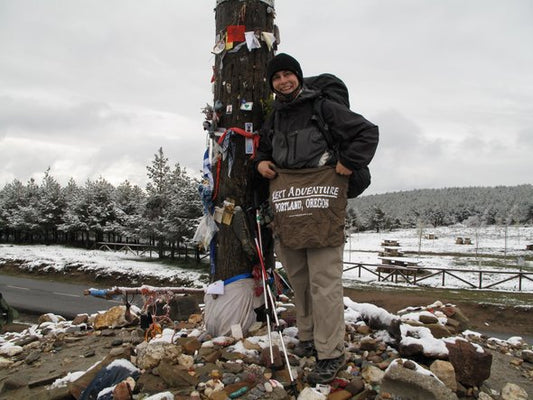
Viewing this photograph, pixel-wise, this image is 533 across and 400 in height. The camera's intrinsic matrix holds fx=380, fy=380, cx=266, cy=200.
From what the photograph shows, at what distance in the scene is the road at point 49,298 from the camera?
15016mm

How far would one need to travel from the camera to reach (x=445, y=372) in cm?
276

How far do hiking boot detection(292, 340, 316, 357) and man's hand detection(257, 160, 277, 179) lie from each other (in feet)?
4.82

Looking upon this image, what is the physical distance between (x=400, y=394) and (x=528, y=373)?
171cm

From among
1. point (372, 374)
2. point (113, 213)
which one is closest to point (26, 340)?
point (372, 374)

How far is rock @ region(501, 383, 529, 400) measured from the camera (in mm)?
2787

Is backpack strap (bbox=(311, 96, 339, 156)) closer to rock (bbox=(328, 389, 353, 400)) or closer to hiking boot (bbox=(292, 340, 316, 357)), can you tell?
hiking boot (bbox=(292, 340, 316, 357))

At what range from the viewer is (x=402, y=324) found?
351 cm

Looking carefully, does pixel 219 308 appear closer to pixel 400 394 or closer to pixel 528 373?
pixel 400 394

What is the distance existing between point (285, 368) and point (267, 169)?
1.63 meters

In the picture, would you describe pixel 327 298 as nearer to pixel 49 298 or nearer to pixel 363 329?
pixel 363 329

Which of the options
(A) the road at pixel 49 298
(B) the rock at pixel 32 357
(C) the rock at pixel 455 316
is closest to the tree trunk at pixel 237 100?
(B) the rock at pixel 32 357

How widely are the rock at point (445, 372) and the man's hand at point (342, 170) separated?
61.7 inches

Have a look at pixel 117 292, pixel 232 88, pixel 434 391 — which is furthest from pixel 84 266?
pixel 434 391

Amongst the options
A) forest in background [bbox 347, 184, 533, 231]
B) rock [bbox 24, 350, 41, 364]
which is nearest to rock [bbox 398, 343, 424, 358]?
rock [bbox 24, 350, 41, 364]
